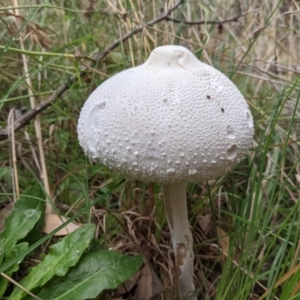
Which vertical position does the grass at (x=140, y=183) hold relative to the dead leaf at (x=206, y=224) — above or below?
above

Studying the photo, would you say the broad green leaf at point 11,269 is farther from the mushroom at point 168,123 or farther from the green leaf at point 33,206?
the mushroom at point 168,123

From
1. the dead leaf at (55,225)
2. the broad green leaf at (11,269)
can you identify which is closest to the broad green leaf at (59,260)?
the broad green leaf at (11,269)

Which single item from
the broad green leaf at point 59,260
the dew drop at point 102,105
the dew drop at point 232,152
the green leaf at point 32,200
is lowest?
the broad green leaf at point 59,260

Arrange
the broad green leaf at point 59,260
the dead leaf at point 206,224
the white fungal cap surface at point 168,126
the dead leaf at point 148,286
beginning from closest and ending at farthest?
the white fungal cap surface at point 168,126 → the broad green leaf at point 59,260 → the dead leaf at point 148,286 → the dead leaf at point 206,224

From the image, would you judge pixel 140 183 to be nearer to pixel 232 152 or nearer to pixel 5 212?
pixel 5 212

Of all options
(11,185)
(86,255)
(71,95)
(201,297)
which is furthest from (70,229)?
(71,95)

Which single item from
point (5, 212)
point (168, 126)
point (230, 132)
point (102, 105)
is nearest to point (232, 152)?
point (230, 132)
